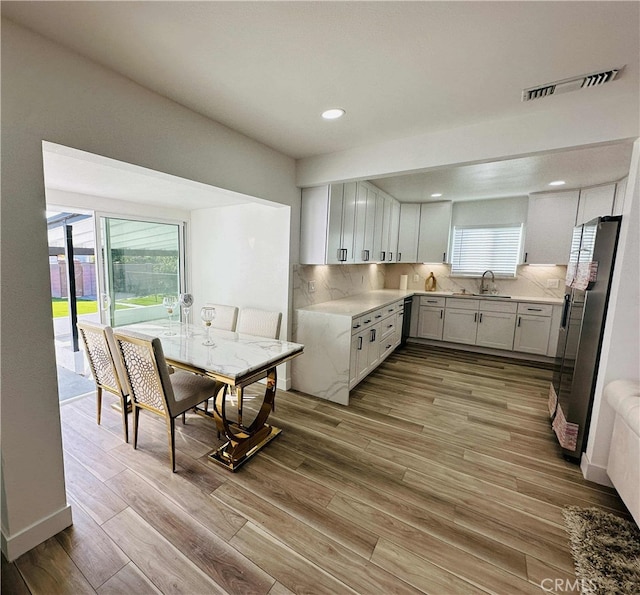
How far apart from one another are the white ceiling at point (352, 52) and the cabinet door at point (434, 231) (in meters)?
3.08

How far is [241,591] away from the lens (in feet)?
4.44

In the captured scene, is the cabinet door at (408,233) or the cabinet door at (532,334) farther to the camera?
the cabinet door at (408,233)

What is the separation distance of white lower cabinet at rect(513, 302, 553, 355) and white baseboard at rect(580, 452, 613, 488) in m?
2.76

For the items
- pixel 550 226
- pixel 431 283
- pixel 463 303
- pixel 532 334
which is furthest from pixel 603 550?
pixel 431 283

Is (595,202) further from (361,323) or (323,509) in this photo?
(323,509)

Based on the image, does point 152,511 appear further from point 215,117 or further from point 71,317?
point 71,317

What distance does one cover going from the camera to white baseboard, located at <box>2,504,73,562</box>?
4.83ft

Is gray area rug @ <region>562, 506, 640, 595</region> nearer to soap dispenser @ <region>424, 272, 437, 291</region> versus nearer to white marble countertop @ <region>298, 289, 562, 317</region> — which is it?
white marble countertop @ <region>298, 289, 562, 317</region>

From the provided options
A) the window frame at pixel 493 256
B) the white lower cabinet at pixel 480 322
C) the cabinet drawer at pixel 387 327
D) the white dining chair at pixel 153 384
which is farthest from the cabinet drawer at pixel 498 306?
the white dining chair at pixel 153 384

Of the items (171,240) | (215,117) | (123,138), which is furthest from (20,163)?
(171,240)

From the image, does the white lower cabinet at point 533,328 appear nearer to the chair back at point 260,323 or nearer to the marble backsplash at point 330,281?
the marble backsplash at point 330,281

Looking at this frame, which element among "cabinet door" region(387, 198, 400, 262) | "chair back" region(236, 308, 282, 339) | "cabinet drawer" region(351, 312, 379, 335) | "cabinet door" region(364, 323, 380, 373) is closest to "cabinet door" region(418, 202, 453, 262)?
"cabinet door" region(387, 198, 400, 262)

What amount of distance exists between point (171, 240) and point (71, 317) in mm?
1568

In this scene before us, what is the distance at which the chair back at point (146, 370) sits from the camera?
194cm
